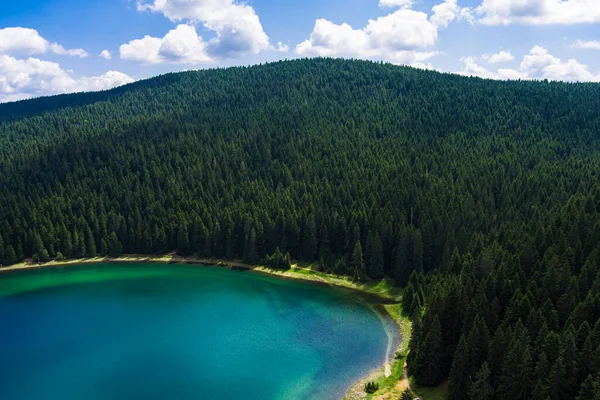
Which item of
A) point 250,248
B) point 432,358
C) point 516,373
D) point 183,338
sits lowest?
point 183,338

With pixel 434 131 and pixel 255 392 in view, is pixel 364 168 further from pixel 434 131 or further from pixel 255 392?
pixel 255 392

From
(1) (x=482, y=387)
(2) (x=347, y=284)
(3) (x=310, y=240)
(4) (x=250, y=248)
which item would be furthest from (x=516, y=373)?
(4) (x=250, y=248)

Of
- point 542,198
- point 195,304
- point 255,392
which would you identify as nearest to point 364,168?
point 542,198

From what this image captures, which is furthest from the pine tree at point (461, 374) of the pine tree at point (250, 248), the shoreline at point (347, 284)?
the pine tree at point (250, 248)

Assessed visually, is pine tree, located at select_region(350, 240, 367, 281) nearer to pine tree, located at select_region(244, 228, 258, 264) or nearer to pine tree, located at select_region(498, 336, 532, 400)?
pine tree, located at select_region(244, 228, 258, 264)

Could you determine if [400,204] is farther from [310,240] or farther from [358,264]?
[310,240]

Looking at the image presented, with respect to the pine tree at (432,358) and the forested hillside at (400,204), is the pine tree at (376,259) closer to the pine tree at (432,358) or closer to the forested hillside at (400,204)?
the forested hillside at (400,204)
